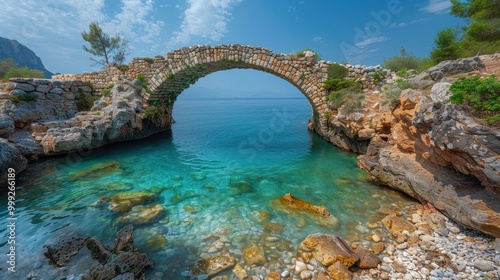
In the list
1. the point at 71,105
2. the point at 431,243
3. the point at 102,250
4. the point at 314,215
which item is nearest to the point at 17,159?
the point at 71,105

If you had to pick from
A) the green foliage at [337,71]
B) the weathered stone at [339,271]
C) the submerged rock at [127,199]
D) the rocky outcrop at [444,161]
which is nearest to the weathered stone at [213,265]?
the weathered stone at [339,271]

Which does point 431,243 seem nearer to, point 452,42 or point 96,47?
point 452,42

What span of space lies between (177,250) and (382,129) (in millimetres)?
8814

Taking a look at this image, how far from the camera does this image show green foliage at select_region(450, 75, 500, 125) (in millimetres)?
4180

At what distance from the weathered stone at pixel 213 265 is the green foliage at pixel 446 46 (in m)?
16.9

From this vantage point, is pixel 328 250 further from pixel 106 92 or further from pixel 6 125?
pixel 106 92

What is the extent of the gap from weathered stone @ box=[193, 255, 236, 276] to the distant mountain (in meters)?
110

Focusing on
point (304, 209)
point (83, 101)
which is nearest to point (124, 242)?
point (304, 209)

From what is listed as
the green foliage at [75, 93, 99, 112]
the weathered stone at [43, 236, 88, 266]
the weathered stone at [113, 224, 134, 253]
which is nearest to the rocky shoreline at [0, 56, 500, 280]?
the weathered stone at [113, 224, 134, 253]

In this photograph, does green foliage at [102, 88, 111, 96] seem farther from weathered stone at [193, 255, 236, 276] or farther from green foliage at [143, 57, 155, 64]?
weathered stone at [193, 255, 236, 276]

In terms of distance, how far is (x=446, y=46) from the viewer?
12586 mm

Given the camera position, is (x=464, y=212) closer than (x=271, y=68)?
Yes

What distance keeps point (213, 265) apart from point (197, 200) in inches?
121

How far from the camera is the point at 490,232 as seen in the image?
3.93 m
